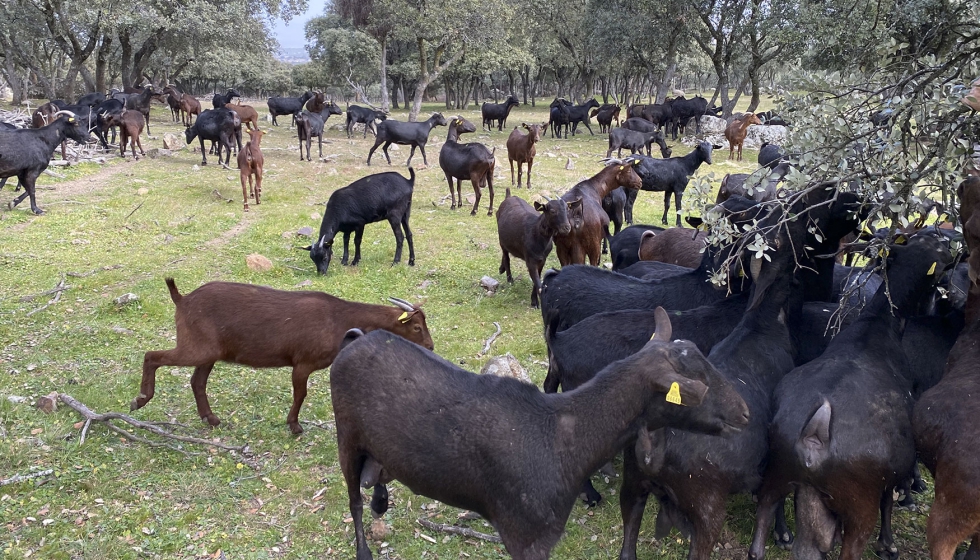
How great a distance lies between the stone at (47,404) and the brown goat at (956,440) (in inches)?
246

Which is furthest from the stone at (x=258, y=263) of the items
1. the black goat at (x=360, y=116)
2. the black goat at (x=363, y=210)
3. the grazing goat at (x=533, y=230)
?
the black goat at (x=360, y=116)

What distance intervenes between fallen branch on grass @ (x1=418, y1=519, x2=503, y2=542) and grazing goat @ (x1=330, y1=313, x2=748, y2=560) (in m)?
0.67

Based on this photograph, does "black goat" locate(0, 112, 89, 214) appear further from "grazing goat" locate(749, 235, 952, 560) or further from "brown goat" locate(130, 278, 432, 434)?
"grazing goat" locate(749, 235, 952, 560)

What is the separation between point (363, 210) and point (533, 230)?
9.70 feet

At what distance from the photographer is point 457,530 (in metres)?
4.48

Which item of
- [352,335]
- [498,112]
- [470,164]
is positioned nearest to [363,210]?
[470,164]

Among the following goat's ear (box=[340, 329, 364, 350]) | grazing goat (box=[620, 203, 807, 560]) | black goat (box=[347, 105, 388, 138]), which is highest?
black goat (box=[347, 105, 388, 138])

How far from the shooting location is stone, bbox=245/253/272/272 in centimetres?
1011

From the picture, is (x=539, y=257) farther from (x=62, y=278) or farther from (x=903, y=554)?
(x=62, y=278)

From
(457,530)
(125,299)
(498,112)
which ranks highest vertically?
(498,112)

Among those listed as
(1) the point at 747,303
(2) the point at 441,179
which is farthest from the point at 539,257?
(2) the point at 441,179

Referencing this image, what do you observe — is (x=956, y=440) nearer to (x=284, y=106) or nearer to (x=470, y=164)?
(x=470, y=164)

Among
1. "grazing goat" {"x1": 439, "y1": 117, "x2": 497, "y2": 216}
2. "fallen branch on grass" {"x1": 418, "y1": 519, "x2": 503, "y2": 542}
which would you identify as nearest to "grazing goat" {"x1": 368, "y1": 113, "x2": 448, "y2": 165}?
"grazing goat" {"x1": 439, "y1": 117, "x2": 497, "y2": 216}

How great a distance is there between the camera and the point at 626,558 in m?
4.13
